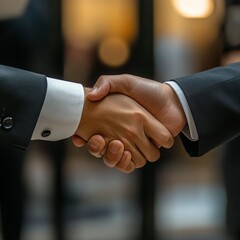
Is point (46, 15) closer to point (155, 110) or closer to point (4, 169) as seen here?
Answer: point (4, 169)

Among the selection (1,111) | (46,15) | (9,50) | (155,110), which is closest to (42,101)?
(1,111)

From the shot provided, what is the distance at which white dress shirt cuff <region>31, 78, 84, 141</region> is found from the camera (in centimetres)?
145

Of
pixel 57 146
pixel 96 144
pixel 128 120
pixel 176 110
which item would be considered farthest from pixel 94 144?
pixel 57 146

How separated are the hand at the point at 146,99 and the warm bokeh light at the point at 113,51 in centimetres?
109

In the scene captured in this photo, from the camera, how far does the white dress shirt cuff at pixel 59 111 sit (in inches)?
57.1

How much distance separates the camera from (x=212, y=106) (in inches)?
60.8

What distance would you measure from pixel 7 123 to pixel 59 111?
0.15 m

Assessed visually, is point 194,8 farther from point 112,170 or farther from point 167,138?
point 167,138

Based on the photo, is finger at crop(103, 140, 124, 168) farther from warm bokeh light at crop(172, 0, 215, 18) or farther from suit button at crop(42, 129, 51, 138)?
warm bokeh light at crop(172, 0, 215, 18)

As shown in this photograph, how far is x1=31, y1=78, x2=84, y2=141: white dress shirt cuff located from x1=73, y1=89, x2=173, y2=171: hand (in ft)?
0.12

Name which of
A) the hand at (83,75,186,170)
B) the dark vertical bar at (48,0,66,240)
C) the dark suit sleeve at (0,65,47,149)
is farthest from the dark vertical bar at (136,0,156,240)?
the dark suit sleeve at (0,65,47,149)

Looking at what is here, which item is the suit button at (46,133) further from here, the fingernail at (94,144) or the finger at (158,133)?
the finger at (158,133)

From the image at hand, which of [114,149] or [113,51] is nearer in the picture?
[114,149]

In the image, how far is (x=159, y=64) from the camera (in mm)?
A: 2713
